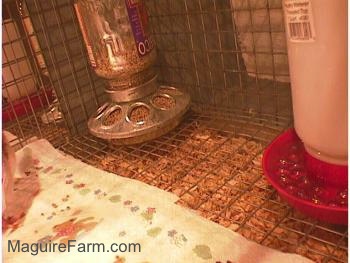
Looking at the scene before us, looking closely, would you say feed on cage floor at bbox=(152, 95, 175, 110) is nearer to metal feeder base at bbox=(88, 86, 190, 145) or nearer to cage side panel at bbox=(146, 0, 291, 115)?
metal feeder base at bbox=(88, 86, 190, 145)

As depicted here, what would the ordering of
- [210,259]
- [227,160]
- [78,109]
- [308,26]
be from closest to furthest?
[308,26] < [210,259] < [227,160] < [78,109]

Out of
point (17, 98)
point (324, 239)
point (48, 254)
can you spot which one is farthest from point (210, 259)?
point (17, 98)

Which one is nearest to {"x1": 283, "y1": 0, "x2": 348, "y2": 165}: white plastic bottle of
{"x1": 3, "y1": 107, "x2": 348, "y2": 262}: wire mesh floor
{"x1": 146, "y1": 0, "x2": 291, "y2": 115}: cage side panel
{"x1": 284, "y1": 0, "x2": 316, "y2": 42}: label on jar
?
{"x1": 284, "y1": 0, "x2": 316, "y2": 42}: label on jar

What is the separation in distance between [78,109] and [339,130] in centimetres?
81

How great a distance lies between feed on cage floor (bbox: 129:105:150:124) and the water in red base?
1.17 feet

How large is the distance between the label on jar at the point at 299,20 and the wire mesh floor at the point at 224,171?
31cm

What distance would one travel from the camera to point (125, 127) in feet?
3.16

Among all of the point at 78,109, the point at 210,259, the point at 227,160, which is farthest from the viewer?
the point at 78,109

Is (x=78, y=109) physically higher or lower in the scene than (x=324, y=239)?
higher

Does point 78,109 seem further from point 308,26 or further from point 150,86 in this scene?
point 308,26

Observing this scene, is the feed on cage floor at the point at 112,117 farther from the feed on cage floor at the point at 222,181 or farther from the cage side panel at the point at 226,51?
the cage side panel at the point at 226,51

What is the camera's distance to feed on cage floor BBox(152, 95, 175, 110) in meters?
1.01

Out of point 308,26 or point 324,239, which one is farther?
point 324,239

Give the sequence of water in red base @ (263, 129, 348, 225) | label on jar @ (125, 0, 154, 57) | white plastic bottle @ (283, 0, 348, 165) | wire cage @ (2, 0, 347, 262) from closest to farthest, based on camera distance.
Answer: white plastic bottle @ (283, 0, 348, 165), water in red base @ (263, 129, 348, 225), wire cage @ (2, 0, 347, 262), label on jar @ (125, 0, 154, 57)
